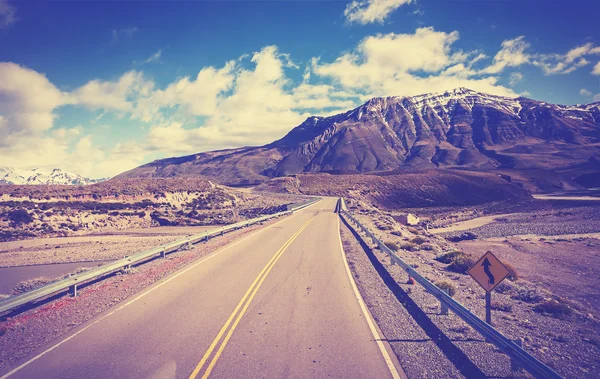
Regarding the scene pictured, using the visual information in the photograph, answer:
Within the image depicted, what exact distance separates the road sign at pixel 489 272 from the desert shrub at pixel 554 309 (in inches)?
136

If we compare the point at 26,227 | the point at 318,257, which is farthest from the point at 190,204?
the point at 318,257

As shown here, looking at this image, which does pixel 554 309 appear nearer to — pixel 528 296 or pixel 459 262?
pixel 528 296

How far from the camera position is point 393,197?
85312 millimetres

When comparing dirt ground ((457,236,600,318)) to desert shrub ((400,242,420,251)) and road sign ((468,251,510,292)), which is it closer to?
desert shrub ((400,242,420,251))

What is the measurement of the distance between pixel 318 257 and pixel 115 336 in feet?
31.7

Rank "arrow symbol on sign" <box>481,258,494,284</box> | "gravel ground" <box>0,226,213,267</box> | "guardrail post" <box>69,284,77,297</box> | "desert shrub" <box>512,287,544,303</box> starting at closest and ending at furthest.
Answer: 1. "arrow symbol on sign" <box>481,258,494,284</box>
2. "desert shrub" <box>512,287,544,303</box>
3. "guardrail post" <box>69,284,77,297</box>
4. "gravel ground" <box>0,226,213,267</box>

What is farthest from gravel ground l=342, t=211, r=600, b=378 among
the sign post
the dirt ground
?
the dirt ground

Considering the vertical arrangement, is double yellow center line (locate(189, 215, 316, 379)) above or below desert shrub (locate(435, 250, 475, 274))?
above

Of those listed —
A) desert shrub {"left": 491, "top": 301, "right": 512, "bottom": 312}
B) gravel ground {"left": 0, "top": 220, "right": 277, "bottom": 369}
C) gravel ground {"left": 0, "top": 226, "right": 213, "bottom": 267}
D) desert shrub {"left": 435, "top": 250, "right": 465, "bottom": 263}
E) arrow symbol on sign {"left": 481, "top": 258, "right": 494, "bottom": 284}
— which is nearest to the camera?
arrow symbol on sign {"left": 481, "top": 258, "right": 494, "bottom": 284}

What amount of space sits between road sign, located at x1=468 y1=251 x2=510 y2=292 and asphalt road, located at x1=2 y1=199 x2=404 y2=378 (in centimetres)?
244

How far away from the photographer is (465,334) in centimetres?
717

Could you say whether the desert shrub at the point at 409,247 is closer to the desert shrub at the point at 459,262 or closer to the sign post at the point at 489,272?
the desert shrub at the point at 459,262

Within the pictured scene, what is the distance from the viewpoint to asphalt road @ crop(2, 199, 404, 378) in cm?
575

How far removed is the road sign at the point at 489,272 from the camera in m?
6.54
